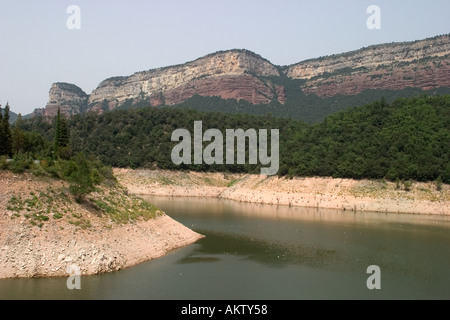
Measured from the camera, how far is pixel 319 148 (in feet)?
301

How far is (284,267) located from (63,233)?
15.9 meters

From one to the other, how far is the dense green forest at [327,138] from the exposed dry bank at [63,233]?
50151 millimetres

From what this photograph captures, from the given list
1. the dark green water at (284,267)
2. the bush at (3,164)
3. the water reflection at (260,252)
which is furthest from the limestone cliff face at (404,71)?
the bush at (3,164)

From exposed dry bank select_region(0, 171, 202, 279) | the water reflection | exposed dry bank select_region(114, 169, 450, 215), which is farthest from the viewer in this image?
exposed dry bank select_region(114, 169, 450, 215)

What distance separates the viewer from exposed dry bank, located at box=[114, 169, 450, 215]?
70.5m

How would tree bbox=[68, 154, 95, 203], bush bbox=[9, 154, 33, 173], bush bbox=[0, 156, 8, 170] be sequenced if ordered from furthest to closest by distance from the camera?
tree bbox=[68, 154, 95, 203], bush bbox=[9, 154, 33, 173], bush bbox=[0, 156, 8, 170]

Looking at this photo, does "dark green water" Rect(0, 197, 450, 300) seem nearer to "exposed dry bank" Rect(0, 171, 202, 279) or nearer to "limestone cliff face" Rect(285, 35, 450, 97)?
"exposed dry bank" Rect(0, 171, 202, 279)

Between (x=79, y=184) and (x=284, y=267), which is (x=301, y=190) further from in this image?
(x=79, y=184)

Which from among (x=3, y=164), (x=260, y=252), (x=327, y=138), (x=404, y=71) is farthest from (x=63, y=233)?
(x=404, y=71)

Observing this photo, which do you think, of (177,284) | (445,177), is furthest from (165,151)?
(177,284)

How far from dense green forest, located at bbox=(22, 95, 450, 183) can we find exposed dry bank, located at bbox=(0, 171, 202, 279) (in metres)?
50.2

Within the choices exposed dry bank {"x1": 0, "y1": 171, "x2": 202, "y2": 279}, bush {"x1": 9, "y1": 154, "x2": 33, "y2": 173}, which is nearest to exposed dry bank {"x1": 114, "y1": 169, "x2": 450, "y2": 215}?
exposed dry bank {"x1": 0, "y1": 171, "x2": 202, "y2": 279}

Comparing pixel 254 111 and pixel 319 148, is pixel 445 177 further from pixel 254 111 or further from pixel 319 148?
pixel 254 111
